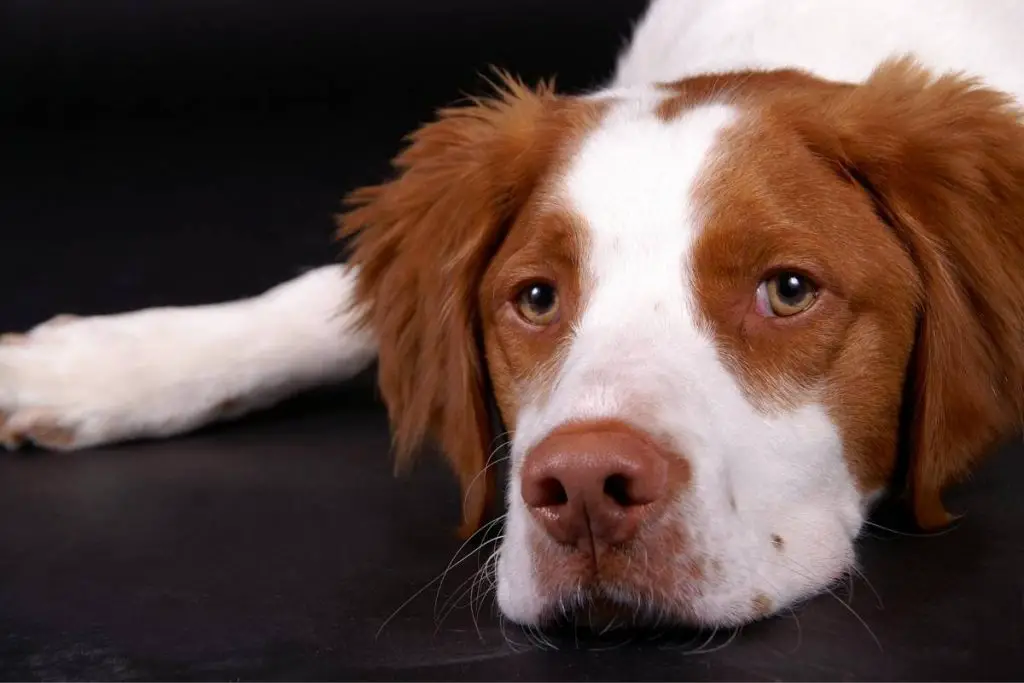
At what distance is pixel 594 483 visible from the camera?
1.81 m

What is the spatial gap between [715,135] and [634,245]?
21 cm

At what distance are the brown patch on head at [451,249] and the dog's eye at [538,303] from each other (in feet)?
0.41

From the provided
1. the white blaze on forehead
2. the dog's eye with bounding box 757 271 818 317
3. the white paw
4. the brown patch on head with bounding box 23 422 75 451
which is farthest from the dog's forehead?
the brown patch on head with bounding box 23 422 75 451

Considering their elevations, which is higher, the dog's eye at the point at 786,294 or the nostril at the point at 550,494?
the dog's eye at the point at 786,294

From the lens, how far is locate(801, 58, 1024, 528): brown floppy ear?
224 cm

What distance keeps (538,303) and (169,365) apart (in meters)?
0.83

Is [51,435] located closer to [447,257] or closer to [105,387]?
[105,387]

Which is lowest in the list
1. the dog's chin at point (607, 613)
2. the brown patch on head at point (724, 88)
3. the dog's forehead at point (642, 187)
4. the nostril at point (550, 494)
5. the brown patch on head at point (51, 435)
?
the brown patch on head at point (51, 435)

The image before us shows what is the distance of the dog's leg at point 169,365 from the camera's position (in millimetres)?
2848

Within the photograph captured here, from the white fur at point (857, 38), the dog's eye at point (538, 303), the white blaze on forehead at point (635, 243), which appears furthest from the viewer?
the white fur at point (857, 38)

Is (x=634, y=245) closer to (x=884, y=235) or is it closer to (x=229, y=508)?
(x=884, y=235)

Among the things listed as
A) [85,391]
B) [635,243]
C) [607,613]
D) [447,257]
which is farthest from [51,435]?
[607,613]

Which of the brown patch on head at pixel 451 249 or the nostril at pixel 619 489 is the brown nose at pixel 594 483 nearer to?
the nostril at pixel 619 489

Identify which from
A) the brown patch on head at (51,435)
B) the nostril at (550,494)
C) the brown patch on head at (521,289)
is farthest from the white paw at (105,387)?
the nostril at (550,494)
